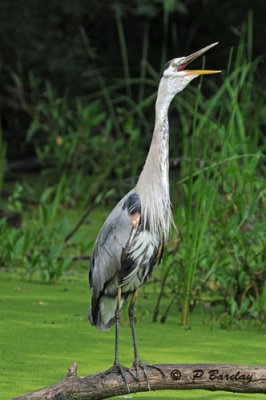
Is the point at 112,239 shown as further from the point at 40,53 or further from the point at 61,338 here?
the point at 40,53

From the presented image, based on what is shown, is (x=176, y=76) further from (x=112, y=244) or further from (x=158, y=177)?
(x=112, y=244)

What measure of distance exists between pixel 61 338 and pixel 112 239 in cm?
82

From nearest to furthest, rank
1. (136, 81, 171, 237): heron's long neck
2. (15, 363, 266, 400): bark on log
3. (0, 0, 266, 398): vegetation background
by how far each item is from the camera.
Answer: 1. (15, 363, 266, 400): bark on log
2. (136, 81, 171, 237): heron's long neck
3. (0, 0, 266, 398): vegetation background

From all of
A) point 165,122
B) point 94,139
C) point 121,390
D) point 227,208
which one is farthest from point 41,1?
point 121,390

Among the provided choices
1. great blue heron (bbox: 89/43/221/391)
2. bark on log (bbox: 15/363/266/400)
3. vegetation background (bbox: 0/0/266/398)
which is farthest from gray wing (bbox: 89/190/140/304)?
bark on log (bbox: 15/363/266/400)

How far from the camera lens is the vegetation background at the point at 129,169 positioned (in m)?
5.52

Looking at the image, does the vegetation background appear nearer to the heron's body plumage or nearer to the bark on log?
the heron's body plumage

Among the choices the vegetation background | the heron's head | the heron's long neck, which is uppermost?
the heron's head

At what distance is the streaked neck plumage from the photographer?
445 centimetres

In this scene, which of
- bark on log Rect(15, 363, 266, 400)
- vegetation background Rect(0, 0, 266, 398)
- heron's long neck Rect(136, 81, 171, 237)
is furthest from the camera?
vegetation background Rect(0, 0, 266, 398)

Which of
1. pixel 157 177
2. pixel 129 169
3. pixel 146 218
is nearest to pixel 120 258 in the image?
pixel 146 218

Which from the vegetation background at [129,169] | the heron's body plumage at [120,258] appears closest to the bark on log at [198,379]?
the vegetation background at [129,169]

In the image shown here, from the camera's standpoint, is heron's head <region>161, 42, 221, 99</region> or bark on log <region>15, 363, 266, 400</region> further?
heron's head <region>161, 42, 221, 99</region>

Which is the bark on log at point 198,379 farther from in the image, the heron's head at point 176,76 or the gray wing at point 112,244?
the heron's head at point 176,76
